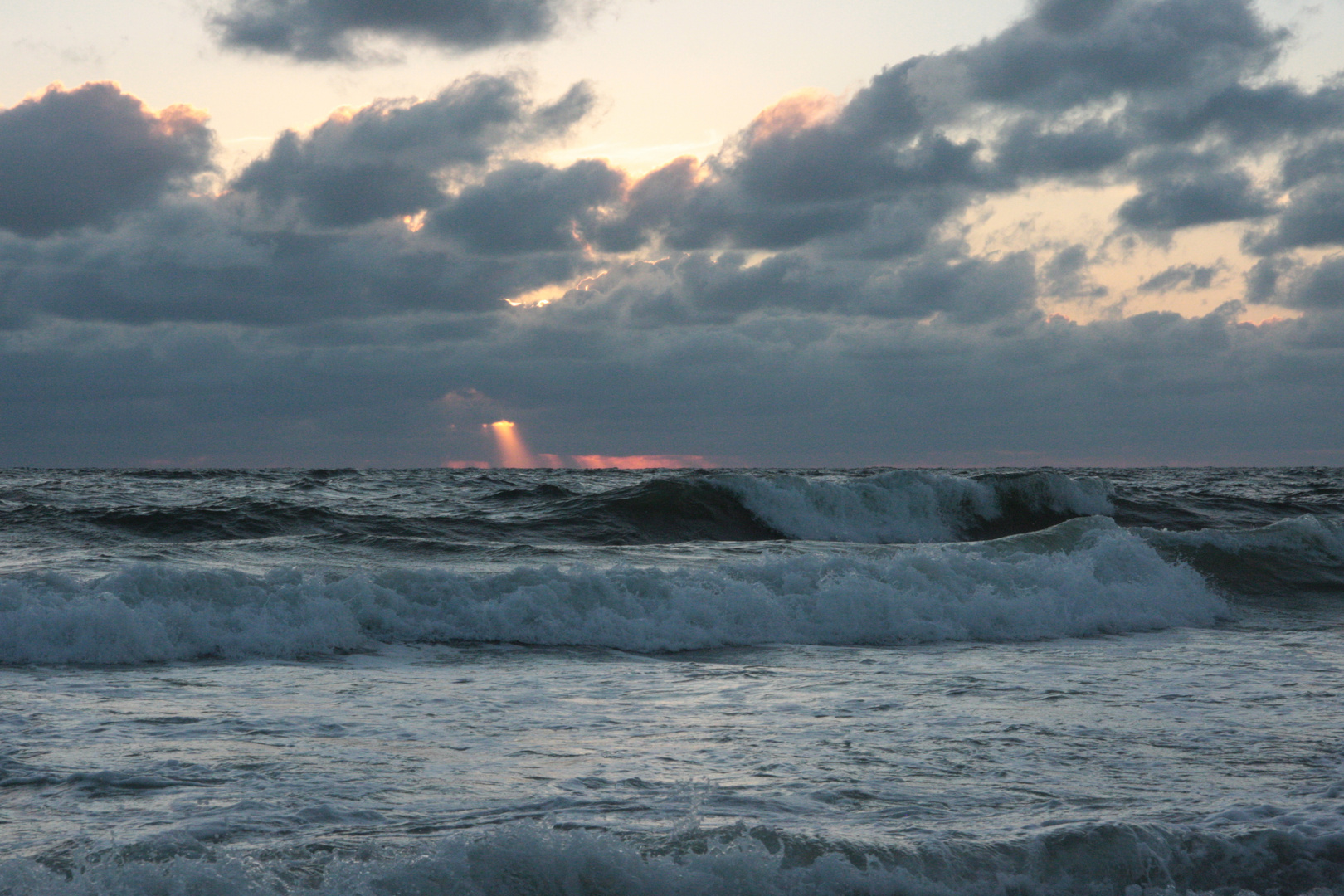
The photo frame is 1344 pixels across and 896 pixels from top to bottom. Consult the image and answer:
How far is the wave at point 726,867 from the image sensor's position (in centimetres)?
392

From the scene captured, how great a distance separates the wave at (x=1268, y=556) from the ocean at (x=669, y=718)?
0.33 ft

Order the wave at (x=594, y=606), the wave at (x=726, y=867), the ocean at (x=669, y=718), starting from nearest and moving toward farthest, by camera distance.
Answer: the wave at (x=726, y=867) → the ocean at (x=669, y=718) → the wave at (x=594, y=606)

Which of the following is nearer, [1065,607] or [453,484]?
[1065,607]

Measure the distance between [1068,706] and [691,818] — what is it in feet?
12.9

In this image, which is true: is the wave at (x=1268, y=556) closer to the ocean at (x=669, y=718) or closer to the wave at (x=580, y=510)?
the ocean at (x=669, y=718)

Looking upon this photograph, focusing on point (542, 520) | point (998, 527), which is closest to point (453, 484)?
point (542, 520)

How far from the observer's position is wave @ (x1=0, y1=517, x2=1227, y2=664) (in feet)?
30.1

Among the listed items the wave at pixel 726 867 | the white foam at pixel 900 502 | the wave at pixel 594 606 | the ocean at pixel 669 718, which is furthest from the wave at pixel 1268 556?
the wave at pixel 726 867

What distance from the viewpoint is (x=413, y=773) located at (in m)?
5.39

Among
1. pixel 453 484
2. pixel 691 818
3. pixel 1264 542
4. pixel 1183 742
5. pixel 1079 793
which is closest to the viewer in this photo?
pixel 691 818

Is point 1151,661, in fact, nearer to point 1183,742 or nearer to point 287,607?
point 1183,742

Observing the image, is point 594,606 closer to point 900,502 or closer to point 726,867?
point 726,867

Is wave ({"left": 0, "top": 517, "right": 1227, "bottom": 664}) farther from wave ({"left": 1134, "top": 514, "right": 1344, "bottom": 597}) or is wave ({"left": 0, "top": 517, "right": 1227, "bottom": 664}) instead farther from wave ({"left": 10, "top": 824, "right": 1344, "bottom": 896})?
wave ({"left": 10, "top": 824, "right": 1344, "bottom": 896})

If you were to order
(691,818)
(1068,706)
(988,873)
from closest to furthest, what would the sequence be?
(988,873), (691,818), (1068,706)
